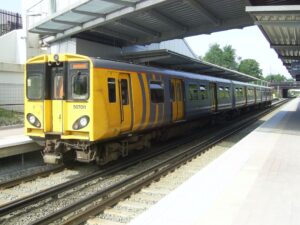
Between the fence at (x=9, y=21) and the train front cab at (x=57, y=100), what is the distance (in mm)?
22917

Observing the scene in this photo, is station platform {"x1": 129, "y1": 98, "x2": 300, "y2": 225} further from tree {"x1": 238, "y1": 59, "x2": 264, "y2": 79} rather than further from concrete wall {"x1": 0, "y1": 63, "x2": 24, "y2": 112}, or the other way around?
tree {"x1": 238, "y1": 59, "x2": 264, "y2": 79}

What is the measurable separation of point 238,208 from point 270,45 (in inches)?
593

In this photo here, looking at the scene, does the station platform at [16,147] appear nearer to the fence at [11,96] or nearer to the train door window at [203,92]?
the fence at [11,96]

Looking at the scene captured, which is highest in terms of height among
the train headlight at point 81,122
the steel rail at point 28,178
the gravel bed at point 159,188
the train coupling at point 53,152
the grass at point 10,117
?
the train headlight at point 81,122

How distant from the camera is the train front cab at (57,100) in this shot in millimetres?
9852

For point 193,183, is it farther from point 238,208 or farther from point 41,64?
point 41,64

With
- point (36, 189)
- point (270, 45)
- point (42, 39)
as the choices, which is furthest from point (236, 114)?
point (36, 189)

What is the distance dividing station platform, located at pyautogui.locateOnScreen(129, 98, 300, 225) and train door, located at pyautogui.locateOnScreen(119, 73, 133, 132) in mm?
2746

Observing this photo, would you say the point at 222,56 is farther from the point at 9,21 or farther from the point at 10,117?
the point at 10,117

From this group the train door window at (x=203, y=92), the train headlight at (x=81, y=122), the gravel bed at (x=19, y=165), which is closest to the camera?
the train headlight at (x=81, y=122)

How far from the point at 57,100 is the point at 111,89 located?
1.41 meters

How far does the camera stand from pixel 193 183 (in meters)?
7.32

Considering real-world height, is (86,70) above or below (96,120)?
above

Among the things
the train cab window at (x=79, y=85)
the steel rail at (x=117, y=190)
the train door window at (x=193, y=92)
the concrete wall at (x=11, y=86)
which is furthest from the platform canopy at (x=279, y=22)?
the concrete wall at (x=11, y=86)
